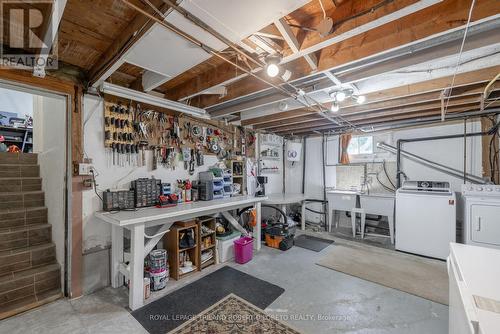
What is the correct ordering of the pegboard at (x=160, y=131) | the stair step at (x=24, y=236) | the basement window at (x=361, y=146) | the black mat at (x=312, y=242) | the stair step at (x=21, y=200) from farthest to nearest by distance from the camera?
the basement window at (x=361, y=146)
the black mat at (x=312, y=242)
the stair step at (x=21, y=200)
the pegboard at (x=160, y=131)
the stair step at (x=24, y=236)

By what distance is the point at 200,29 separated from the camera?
150 centimetres

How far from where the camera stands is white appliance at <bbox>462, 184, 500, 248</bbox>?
299 centimetres

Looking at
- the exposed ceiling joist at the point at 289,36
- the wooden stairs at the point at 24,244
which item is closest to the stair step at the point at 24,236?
the wooden stairs at the point at 24,244

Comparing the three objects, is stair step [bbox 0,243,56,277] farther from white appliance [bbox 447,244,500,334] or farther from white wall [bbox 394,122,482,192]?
white wall [bbox 394,122,482,192]

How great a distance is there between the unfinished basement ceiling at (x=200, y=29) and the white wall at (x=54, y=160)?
1327mm

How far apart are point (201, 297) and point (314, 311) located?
1.22 metres

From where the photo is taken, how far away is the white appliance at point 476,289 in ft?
2.52

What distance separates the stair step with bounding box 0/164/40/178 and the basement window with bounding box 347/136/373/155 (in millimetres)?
6030

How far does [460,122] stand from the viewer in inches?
153

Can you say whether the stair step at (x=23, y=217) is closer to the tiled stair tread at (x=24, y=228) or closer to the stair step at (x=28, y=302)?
the tiled stair tread at (x=24, y=228)

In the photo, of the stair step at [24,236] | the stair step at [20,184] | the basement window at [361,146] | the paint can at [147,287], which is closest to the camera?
the paint can at [147,287]

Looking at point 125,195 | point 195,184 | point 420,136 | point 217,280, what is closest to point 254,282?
point 217,280

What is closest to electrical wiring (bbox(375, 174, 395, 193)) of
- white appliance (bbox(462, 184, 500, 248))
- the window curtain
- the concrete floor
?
the window curtain

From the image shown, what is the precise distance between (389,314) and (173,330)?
2099mm
